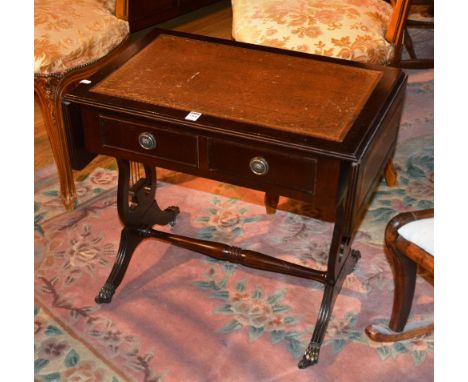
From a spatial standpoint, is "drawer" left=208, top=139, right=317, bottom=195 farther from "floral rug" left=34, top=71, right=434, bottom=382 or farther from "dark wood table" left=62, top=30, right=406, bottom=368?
"floral rug" left=34, top=71, right=434, bottom=382

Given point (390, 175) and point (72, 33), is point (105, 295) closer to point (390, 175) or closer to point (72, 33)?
point (72, 33)

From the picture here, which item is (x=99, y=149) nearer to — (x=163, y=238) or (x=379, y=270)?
(x=163, y=238)

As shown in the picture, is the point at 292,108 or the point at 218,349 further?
the point at 218,349

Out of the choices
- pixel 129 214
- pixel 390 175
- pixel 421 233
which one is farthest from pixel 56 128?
pixel 421 233

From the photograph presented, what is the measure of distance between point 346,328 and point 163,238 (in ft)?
2.38

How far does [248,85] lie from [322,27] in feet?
2.30

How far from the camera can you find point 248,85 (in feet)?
6.93

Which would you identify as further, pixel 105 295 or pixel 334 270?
pixel 105 295

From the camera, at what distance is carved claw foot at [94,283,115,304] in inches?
96.5

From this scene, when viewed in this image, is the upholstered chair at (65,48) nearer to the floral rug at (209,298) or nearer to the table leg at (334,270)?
the floral rug at (209,298)

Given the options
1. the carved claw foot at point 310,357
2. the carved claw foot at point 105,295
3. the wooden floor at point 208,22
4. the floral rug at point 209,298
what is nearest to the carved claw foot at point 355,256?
the floral rug at point 209,298

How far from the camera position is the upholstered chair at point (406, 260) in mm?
1886

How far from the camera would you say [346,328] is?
2344mm
